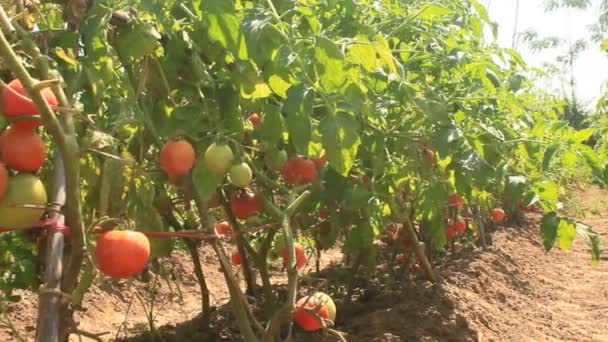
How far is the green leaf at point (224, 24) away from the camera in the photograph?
123cm

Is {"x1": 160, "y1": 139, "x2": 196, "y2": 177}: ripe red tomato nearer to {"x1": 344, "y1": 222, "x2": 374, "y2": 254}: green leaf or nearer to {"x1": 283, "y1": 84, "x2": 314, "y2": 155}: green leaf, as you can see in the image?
{"x1": 283, "y1": 84, "x2": 314, "y2": 155}: green leaf

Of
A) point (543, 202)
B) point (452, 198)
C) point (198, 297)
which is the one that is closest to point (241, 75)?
point (543, 202)

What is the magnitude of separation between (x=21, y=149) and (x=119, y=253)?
0.21m

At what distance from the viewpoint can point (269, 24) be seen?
1.33 m

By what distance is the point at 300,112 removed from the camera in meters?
1.37

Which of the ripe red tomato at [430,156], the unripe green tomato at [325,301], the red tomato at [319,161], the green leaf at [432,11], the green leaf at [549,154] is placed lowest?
the unripe green tomato at [325,301]

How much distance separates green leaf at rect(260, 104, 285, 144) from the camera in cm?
158

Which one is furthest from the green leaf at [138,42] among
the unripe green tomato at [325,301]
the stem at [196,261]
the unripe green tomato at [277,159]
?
the stem at [196,261]

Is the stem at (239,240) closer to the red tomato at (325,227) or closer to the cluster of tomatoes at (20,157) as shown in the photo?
the red tomato at (325,227)

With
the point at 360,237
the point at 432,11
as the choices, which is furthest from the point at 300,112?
the point at 360,237

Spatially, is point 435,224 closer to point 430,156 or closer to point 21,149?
point 430,156

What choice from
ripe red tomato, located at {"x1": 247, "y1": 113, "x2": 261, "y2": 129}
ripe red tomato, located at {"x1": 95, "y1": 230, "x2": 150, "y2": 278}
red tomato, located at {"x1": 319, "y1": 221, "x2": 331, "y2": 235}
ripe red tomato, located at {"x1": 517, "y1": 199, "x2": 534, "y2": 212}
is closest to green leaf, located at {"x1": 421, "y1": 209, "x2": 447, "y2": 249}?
ripe red tomato, located at {"x1": 517, "y1": 199, "x2": 534, "y2": 212}

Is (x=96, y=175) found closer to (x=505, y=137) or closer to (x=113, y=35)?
(x=113, y=35)

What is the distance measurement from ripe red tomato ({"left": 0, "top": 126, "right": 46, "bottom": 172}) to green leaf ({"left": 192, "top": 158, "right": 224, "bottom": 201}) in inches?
22.7
